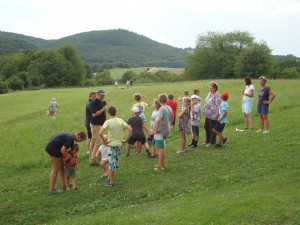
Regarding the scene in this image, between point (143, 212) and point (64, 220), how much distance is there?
1.85m

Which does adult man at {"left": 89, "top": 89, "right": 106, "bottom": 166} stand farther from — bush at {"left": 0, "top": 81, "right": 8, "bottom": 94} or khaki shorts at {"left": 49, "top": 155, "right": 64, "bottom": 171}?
bush at {"left": 0, "top": 81, "right": 8, "bottom": 94}

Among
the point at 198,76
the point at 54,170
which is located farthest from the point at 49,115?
the point at 198,76

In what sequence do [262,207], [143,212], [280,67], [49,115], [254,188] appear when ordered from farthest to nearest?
[280,67] → [49,115] → [254,188] → [143,212] → [262,207]

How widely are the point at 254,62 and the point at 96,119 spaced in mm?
76245

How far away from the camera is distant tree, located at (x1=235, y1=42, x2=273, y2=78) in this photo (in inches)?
3246

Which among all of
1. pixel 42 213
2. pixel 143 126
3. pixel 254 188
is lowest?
pixel 42 213

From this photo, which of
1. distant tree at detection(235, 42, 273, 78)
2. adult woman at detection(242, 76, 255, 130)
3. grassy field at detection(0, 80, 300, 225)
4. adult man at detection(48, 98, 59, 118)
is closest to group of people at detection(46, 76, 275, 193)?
adult woman at detection(242, 76, 255, 130)

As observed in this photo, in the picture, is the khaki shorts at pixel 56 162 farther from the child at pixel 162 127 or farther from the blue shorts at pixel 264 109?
the blue shorts at pixel 264 109

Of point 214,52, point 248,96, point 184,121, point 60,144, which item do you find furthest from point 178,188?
point 214,52

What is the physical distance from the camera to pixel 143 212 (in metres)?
8.12

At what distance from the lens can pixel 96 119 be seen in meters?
12.5

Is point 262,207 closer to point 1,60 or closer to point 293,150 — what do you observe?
point 293,150

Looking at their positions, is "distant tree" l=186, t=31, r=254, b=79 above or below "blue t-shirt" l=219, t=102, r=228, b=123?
above

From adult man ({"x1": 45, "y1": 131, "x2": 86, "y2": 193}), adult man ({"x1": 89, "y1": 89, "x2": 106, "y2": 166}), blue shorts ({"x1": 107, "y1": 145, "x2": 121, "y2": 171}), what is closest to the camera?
adult man ({"x1": 45, "y1": 131, "x2": 86, "y2": 193})
